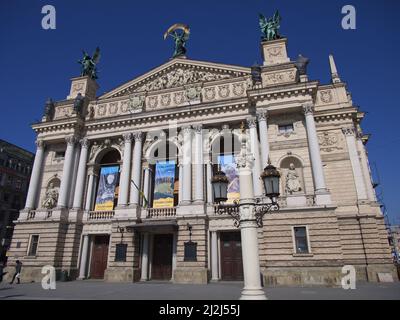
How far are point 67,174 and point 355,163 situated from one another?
28.9 meters

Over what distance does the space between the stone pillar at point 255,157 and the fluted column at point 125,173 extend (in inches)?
499

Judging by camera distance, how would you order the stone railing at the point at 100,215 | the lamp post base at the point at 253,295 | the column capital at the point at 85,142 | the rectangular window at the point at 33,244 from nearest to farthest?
the lamp post base at the point at 253,295 < the rectangular window at the point at 33,244 < the stone railing at the point at 100,215 < the column capital at the point at 85,142

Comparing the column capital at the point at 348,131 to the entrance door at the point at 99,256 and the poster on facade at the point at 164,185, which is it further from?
the entrance door at the point at 99,256

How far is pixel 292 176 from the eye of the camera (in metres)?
23.8

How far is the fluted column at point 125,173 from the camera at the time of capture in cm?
2781

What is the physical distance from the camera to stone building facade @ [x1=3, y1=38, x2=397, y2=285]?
22188 mm

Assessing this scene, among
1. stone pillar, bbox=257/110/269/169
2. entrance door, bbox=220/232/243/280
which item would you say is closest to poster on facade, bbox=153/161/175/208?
entrance door, bbox=220/232/243/280

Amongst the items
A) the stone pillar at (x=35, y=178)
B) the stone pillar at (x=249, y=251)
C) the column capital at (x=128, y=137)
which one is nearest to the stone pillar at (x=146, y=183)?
the column capital at (x=128, y=137)

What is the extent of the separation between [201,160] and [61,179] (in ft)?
51.0

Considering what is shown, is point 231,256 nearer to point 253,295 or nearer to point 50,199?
point 253,295

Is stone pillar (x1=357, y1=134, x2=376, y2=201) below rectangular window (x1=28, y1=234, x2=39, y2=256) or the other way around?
the other way around

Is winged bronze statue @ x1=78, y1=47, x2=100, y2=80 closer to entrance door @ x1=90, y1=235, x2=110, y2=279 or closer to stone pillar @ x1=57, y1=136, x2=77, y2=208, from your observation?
stone pillar @ x1=57, y1=136, x2=77, y2=208

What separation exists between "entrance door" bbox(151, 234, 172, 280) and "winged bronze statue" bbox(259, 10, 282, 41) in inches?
891

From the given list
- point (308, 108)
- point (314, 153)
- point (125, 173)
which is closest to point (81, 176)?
point (125, 173)
